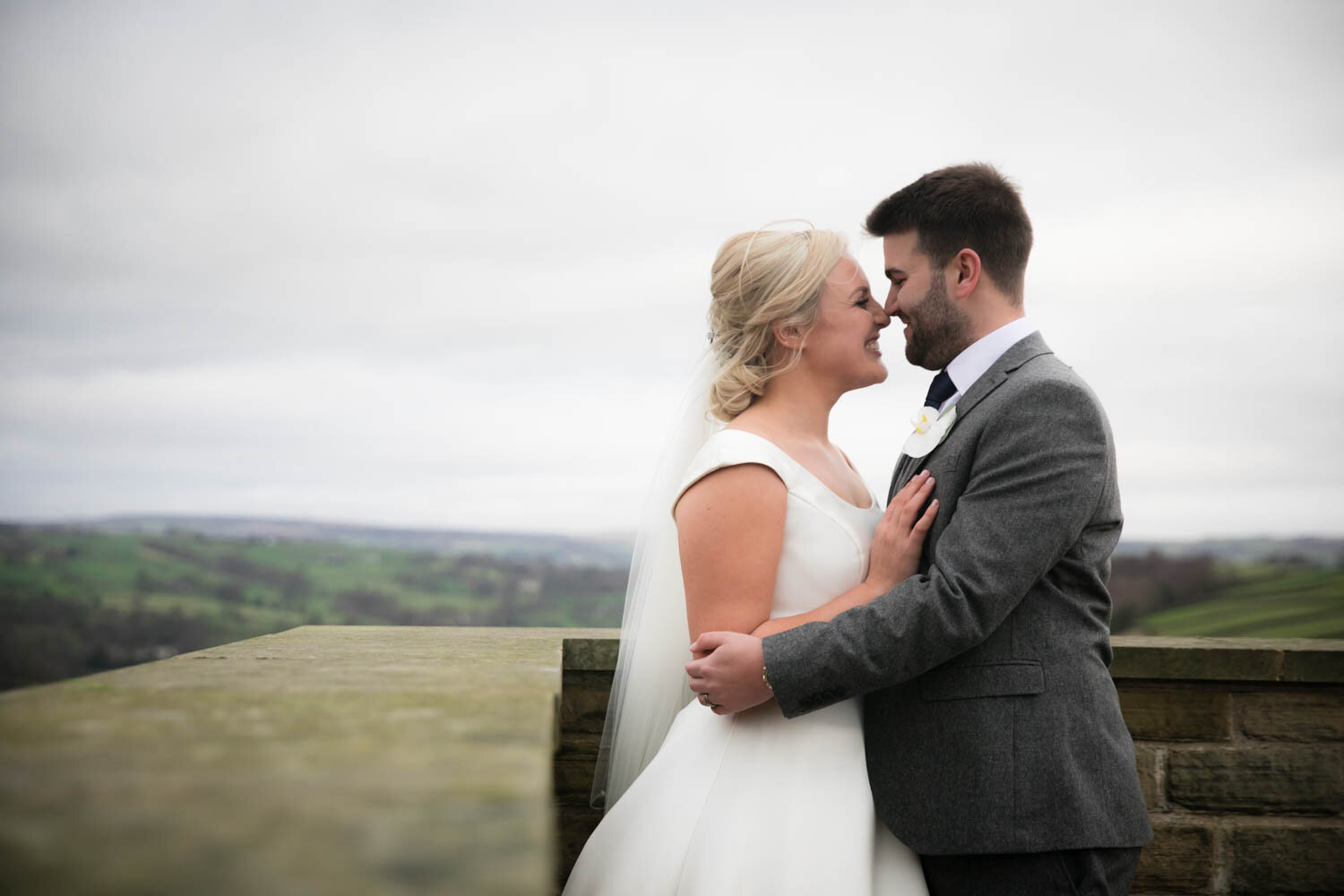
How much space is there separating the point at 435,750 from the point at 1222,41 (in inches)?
484

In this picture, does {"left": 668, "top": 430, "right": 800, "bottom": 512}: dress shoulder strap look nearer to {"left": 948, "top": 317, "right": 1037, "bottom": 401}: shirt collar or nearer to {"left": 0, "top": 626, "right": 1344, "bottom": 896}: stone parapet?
{"left": 948, "top": 317, "right": 1037, "bottom": 401}: shirt collar

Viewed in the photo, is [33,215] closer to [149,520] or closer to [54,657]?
[149,520]

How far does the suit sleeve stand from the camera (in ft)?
6.89

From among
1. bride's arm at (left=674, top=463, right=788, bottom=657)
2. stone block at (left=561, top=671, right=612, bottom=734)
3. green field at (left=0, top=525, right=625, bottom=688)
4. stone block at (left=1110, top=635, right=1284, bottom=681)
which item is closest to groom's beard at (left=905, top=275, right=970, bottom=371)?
bride's arm at (left=674, top=463, right=788, bottom=657)

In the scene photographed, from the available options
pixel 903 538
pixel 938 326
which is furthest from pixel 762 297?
pixel 903 538

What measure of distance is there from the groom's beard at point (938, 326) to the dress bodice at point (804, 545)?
507mm

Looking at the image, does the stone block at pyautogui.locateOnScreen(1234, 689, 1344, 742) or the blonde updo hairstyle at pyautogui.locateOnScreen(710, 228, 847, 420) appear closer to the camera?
the blonde updo hairstyle at pyautogui.locateOnScreen(710, 228, 847, 420)

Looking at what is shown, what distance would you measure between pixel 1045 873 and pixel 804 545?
90cm

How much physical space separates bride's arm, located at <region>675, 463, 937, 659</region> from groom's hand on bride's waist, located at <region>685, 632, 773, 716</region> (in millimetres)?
84

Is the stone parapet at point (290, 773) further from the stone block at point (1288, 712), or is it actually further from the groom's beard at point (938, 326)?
the stone block at point (1288, 712)

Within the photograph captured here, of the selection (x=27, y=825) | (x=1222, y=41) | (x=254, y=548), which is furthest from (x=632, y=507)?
(x=254, y=548)

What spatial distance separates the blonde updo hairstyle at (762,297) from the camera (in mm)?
2760

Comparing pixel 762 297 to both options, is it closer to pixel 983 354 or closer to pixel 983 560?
pixel 983 354

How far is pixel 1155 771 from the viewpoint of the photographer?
298 centimetres
